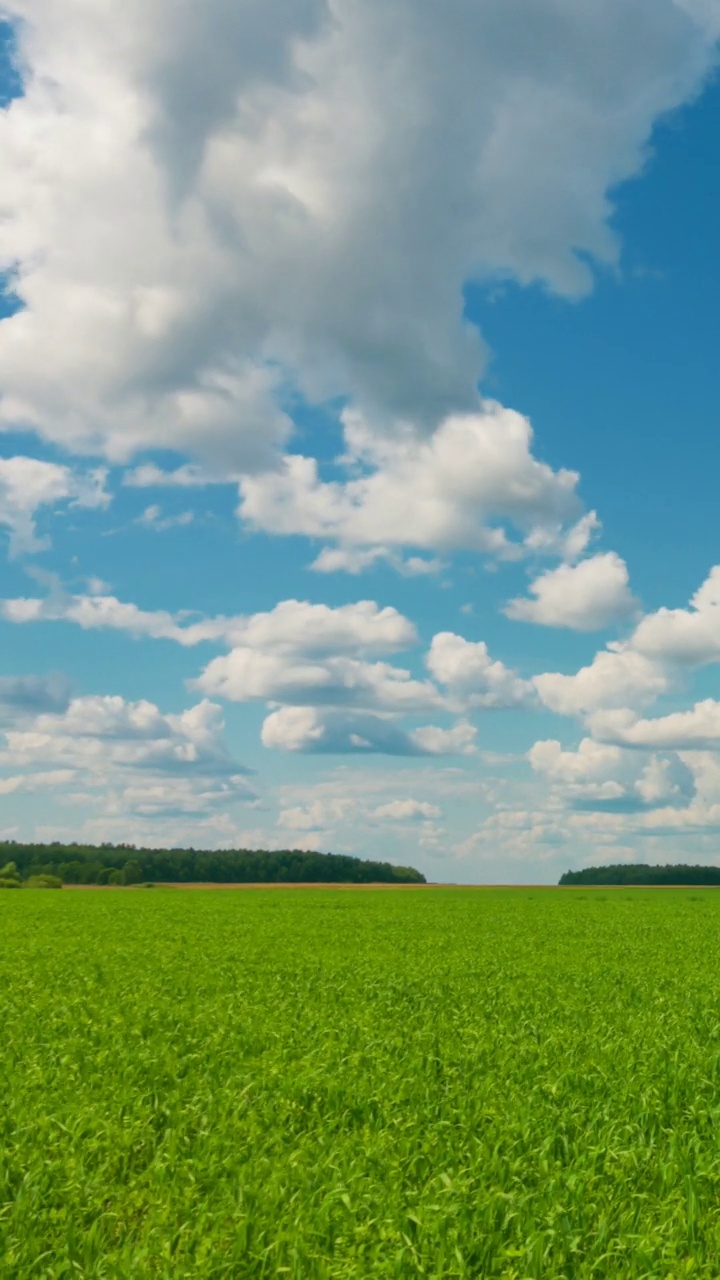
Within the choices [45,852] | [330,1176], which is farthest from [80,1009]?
[45,852]

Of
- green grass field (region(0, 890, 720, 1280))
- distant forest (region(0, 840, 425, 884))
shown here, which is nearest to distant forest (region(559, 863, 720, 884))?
distant forest (region(0, 840, 425, 884))

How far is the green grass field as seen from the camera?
22.8 ft

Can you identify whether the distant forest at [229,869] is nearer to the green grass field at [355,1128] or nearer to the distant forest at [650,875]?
the distant forest at [650,875]

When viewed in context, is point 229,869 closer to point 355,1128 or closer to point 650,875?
point 650,875

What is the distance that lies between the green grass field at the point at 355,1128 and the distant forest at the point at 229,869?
134 metres

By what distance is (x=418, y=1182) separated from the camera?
8250 mm

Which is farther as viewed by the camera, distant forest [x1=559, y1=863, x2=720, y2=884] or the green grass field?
distant forest [x1=559, y1=863, x2=720, y2=884]

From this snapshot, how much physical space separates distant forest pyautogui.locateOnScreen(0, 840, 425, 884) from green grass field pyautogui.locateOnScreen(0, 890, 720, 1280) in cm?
13406

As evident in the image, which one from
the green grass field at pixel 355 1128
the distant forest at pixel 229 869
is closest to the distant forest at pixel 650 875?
the distant forest at pixel 229 869

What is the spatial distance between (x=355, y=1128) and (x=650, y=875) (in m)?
168

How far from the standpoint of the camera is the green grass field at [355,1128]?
22.8 feet

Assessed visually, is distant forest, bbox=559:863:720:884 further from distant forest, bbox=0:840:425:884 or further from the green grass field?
the green grass field

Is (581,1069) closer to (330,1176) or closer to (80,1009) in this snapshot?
(330,1176)

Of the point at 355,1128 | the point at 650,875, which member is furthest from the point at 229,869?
the point at 355,1128
